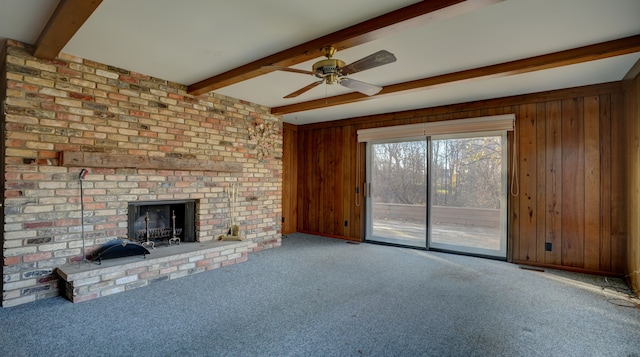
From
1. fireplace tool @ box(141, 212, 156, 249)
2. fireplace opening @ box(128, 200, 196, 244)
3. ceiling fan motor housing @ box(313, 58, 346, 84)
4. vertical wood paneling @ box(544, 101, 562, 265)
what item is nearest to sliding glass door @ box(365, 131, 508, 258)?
vertical wood paneling @ box(544, 101, 562, 265)

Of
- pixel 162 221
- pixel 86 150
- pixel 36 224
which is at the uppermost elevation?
pixel 86 150

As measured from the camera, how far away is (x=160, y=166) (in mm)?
3729

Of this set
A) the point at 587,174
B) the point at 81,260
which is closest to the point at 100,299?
the point at 81,260

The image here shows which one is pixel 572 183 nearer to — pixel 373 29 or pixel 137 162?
pixel 373 29

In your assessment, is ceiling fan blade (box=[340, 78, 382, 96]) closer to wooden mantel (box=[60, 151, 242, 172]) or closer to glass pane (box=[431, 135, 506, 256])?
wooden mantel (box=[60, 151, 242, 172])

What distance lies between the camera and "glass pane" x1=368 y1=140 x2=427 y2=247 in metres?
5.21

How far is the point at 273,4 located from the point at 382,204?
4144 millimetres

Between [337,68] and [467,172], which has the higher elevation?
[337,68]

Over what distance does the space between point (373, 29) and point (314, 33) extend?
53cm

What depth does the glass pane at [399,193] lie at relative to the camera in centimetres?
521

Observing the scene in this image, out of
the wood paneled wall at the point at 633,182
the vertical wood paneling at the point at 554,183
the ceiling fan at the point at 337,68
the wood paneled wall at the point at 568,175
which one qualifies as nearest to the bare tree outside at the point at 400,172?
the wood paneled wall at the point at 568,175

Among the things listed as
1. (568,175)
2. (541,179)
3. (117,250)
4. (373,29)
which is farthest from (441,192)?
(117,250)

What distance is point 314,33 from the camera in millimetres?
2582

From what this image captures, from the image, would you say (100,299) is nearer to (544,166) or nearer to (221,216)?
(221,216)
